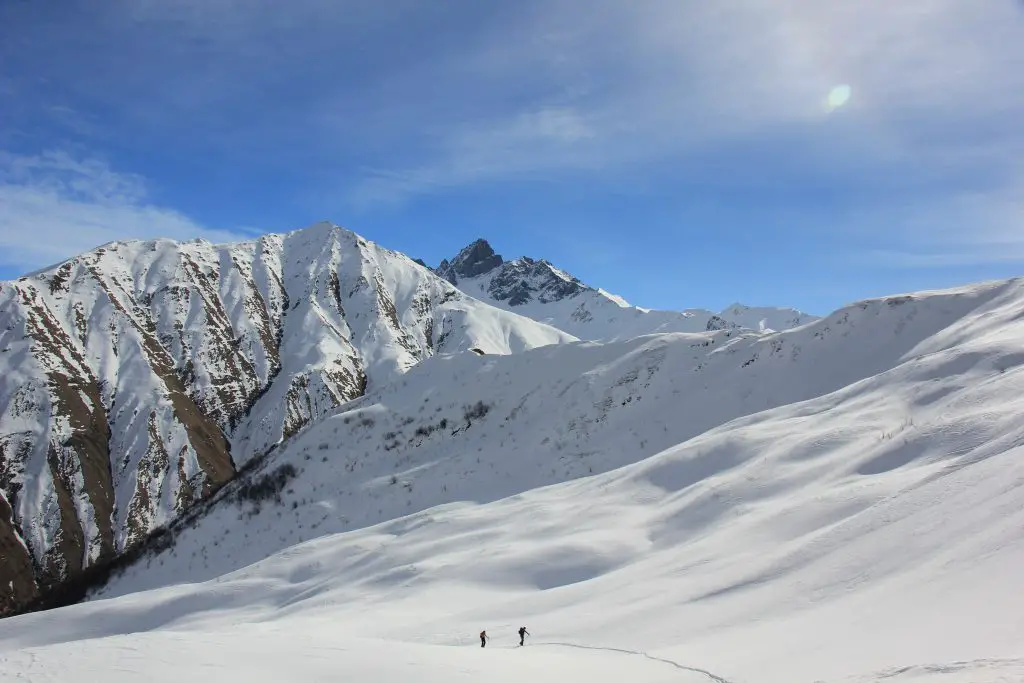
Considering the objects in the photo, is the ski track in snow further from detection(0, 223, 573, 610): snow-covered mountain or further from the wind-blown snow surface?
detection(0, 223, 573, 610): snow-covered mountain

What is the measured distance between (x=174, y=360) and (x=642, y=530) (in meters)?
121

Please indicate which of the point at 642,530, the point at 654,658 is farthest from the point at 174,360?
the point at 654,658

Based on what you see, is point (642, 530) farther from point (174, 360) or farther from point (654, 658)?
point (174, 360)

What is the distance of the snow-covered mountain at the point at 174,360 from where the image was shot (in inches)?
3669

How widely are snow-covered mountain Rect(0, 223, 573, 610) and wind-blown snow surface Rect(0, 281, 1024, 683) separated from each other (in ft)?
199

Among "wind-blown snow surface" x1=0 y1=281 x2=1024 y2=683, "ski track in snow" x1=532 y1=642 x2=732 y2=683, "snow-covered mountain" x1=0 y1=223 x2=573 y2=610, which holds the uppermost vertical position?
"snow-covered mountain" x1=0 y1=223 x2=573 y2=610

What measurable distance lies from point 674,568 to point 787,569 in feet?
13.2

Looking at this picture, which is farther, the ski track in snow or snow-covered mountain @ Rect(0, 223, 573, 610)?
snow-covered mountain @ Rect(0, 223, 573, 610)

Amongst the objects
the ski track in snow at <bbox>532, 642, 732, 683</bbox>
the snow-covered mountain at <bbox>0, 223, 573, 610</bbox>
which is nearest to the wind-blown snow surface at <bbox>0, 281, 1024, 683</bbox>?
the ski track in snow at <bbox>532, 642, 732, 683</bbox>

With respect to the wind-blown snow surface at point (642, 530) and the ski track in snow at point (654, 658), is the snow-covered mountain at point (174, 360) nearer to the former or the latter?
the wind-blown snow surface at point (642, 530)

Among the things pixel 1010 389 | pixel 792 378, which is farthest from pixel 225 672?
pixel 792 378

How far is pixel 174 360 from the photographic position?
122250 millimetres

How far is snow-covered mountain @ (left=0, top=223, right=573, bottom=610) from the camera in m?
93.2

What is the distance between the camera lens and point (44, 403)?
99750 mm
